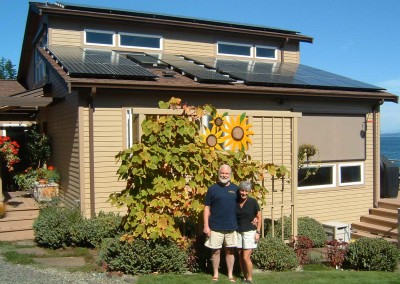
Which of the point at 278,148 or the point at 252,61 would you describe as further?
the point at 252,61

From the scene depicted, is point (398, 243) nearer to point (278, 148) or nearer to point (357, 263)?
point (357, 263)

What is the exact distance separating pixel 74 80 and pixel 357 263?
664cm

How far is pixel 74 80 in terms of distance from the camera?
385 inches

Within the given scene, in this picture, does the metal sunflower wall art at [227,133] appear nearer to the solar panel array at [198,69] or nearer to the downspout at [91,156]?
the solar panel array at [198,69]

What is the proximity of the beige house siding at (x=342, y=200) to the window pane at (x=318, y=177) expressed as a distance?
7.8 inches

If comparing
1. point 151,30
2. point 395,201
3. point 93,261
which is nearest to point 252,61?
point 151,30

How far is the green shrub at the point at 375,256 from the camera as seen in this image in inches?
355

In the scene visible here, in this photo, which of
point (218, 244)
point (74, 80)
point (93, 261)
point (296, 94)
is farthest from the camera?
point (296, 94)

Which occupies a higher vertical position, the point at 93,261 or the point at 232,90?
the point at 232,90

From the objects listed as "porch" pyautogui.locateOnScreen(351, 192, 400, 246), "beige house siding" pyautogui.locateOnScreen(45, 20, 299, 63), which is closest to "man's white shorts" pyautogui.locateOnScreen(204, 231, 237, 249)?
"porch" pyautogui.locateOnScreen(351, 192, 400, 246)

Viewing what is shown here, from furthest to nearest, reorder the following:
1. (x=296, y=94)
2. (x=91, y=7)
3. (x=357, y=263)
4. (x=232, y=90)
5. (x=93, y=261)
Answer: (x=91, y=7) < (x=296, y=94) < (x=232, y=90) < (x=357, y=263) < (x=93, y=261)

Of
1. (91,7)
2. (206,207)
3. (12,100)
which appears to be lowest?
(206,207)

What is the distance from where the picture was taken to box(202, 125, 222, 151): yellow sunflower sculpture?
783 cm

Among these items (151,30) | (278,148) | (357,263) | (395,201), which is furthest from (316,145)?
(151,30)
